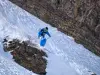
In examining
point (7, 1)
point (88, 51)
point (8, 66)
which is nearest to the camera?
point (8, 66)

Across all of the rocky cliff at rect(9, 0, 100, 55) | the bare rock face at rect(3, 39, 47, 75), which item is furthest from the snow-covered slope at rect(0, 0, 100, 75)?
the rocky cliff at rect(9, 0, 100, 55)

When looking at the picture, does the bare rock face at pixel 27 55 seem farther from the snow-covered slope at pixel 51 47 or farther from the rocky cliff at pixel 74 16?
the rocky cliff at pixel 74 16

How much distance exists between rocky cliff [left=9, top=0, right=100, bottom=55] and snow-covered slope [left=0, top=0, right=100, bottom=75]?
4.62 feet

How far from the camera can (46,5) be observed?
4019cm

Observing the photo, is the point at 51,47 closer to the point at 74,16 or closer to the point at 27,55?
the point at 27,55

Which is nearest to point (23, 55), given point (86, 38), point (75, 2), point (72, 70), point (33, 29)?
point (72, 70)

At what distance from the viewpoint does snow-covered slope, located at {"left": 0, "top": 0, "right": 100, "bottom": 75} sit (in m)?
25.0

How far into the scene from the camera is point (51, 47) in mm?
30203

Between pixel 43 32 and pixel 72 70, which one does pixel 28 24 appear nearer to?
pixel 43 32

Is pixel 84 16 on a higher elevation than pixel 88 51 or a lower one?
higher

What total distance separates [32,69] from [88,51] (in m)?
11.0

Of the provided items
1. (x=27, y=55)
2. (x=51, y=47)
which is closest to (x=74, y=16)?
(x=51, y=47)

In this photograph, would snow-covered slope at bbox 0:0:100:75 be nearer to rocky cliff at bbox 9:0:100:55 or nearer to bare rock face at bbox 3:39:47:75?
bare rock face at bbox 3:39:47:75

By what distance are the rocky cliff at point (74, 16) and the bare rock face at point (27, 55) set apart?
967 cm
